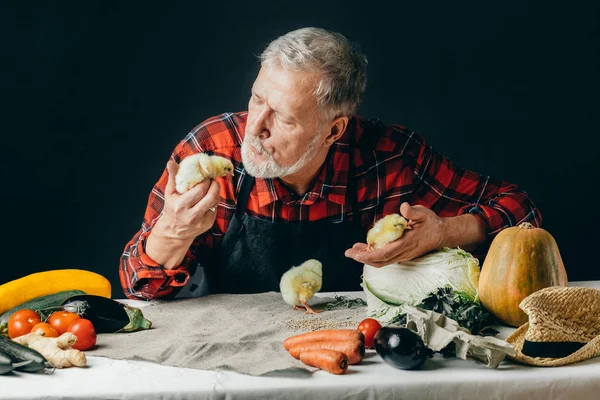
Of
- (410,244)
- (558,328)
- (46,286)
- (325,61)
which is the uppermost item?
(325,61)

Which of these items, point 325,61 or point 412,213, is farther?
point 325,61

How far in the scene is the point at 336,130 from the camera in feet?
11.9

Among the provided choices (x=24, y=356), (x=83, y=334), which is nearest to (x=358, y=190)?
(x=83, y=334)

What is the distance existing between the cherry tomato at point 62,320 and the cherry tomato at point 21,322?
6 centimetres

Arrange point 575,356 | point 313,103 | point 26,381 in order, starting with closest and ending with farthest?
1. point 26,381
2. point 575,356
3. point 313,103

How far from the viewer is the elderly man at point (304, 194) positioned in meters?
3.26

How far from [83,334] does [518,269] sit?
1328mm

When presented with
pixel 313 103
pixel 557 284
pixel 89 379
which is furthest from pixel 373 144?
pixel 89 379

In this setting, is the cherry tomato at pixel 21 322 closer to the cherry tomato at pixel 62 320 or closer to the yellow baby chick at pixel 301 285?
the cherry tomato at pixel 62 320

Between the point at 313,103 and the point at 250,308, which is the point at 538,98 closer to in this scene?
the point at 313,103

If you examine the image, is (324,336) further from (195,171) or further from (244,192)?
(244,192)

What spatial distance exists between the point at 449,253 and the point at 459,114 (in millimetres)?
2015

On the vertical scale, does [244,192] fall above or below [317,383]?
above

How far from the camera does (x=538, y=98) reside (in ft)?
15.9
